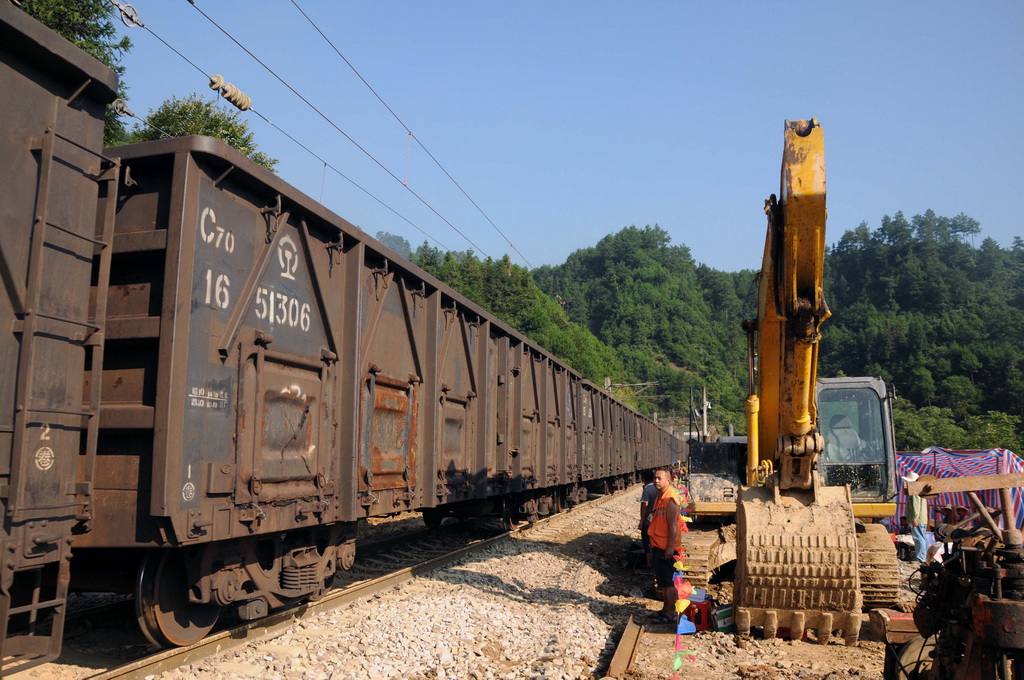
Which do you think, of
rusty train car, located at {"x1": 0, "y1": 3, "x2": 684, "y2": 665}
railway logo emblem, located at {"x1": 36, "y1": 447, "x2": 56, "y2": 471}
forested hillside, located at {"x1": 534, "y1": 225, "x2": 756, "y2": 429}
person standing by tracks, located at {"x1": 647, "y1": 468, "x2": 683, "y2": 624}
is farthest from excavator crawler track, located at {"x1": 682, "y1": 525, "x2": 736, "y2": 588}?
forested hillside, located at {"x1": 534, "y1": 225, "x2": 756, "y2": 429}

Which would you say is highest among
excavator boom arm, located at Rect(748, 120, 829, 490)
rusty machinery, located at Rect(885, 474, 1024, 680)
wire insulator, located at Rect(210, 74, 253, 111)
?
wire insulator, located at Rect(210, 74, 253, 111)

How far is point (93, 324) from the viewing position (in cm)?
447

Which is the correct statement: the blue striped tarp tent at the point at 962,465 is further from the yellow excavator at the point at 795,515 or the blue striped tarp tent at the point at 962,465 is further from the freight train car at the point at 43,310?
the freight train car at the point at 43,310

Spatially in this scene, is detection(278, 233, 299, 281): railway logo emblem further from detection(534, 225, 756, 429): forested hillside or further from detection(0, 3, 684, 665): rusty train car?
detection(534, 225, 756, 429): forested hillside

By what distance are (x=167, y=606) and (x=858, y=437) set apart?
8271 mm

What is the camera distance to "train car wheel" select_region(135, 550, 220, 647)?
504 centimetres

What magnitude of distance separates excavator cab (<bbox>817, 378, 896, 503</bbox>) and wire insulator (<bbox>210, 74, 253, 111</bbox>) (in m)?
8.42

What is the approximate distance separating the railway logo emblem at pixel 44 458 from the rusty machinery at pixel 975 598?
4697mm

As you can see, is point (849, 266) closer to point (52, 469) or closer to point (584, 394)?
point (584, 394)

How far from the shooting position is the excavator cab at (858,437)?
373 inches

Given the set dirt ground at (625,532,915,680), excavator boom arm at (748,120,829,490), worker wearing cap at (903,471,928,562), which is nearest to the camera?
excavator boom arm at (748,120,829,490)

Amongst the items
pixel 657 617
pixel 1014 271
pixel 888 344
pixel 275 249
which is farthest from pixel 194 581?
pixel 1014 271

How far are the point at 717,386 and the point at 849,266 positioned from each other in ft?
126

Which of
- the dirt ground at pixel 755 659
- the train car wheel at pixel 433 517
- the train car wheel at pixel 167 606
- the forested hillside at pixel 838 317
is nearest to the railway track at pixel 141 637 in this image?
the train car wheel at pixel 167 606
